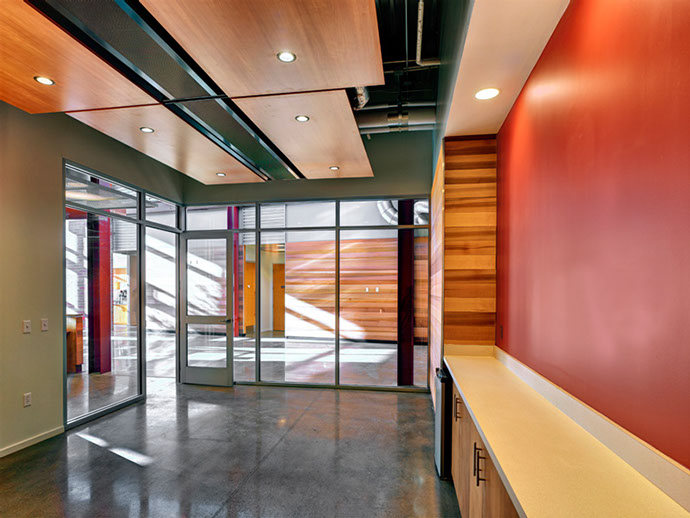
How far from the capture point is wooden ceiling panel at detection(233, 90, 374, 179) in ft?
10.0

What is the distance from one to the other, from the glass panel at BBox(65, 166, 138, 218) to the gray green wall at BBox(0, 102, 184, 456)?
0.57 ft

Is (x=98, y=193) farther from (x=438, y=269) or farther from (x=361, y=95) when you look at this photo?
(x=438, y=269)

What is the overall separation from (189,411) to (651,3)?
5.21 metres

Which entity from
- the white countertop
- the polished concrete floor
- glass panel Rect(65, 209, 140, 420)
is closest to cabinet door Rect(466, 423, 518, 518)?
the white countertop

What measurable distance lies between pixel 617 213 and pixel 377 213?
4.31 metres

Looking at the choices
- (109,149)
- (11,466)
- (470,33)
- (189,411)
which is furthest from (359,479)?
(109,149)

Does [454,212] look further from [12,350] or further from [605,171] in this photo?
[12,350]

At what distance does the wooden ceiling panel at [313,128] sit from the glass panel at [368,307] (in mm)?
1195

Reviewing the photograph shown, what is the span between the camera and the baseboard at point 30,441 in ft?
11.1

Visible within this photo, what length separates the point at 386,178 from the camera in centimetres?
551

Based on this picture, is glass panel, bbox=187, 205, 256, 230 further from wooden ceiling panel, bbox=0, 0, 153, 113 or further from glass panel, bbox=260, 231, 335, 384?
wooden ceiling panel, bbox=0, 0, 153, 113

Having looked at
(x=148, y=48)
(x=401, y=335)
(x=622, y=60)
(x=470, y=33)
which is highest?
(x=148, y=48)

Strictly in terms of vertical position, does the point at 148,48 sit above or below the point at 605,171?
above

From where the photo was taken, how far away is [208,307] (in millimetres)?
6004
